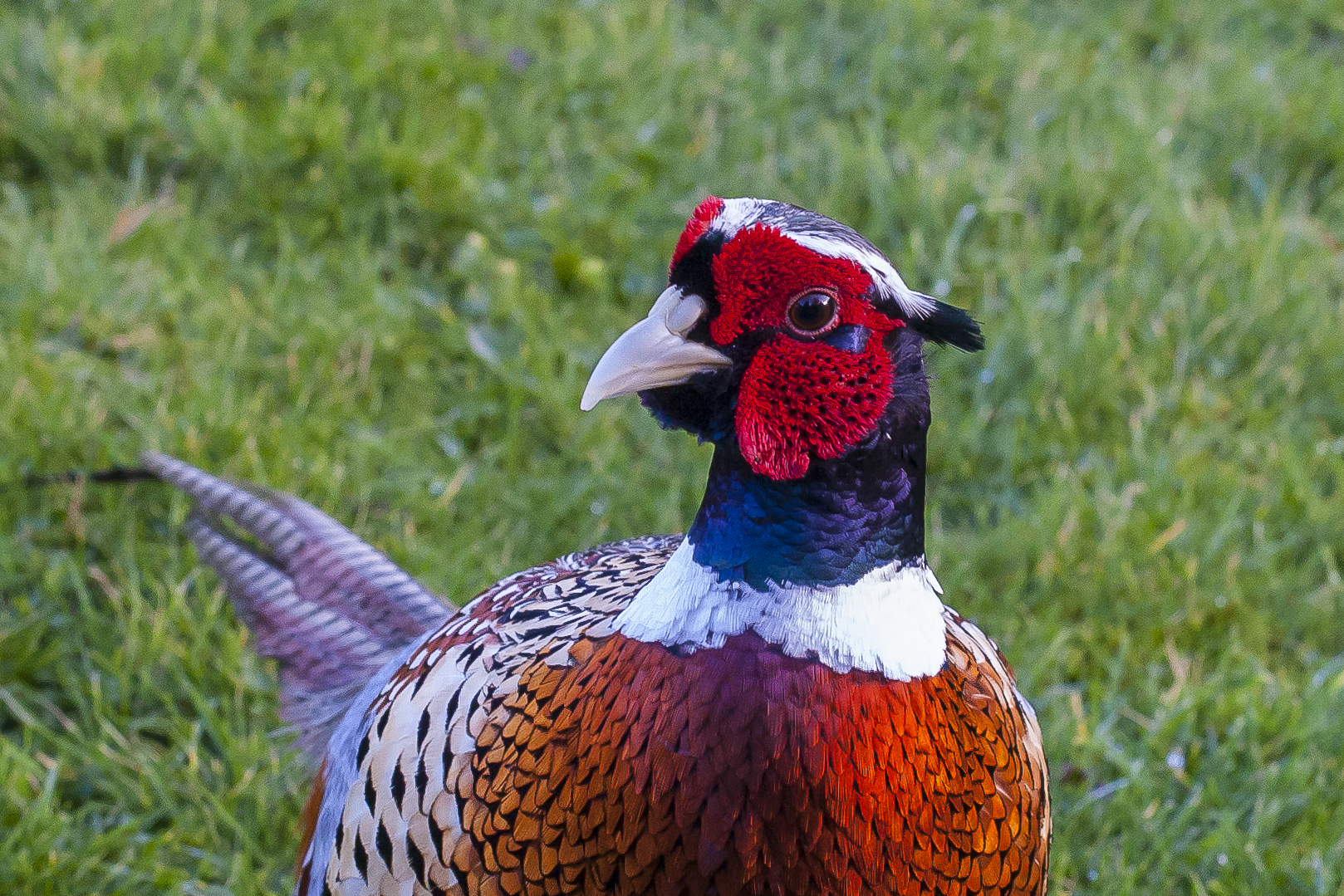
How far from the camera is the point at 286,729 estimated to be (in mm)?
2357

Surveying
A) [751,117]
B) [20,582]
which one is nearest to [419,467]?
[20,582]

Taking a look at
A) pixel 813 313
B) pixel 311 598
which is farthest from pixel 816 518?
pixel 311 598

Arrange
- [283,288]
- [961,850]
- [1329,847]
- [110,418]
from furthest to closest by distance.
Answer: [283,288], [110,418], [1329,847], [961,850]

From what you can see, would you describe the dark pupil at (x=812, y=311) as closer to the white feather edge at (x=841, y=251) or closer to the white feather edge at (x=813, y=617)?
the white feather edge at (x=841, y=251)

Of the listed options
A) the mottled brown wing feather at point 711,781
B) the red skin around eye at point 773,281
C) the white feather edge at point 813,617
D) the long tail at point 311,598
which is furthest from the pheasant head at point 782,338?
the long tail at point 311,598

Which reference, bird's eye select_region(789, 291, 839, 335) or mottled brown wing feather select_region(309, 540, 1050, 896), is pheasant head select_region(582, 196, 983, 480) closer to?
bird's eye select_region(789, 291, 839, 335)

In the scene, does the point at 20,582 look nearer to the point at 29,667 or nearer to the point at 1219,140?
the point at 29,667

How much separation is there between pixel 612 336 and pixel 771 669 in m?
2.09

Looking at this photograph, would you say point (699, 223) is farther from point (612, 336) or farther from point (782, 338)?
point (612, 336)

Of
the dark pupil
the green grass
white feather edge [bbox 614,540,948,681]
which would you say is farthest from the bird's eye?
the green grass

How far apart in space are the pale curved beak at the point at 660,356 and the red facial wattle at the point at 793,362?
0.12 feet

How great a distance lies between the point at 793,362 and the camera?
137cm

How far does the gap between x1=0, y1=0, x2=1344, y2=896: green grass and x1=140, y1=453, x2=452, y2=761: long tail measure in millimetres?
183

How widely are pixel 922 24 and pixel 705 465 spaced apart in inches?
78.4
